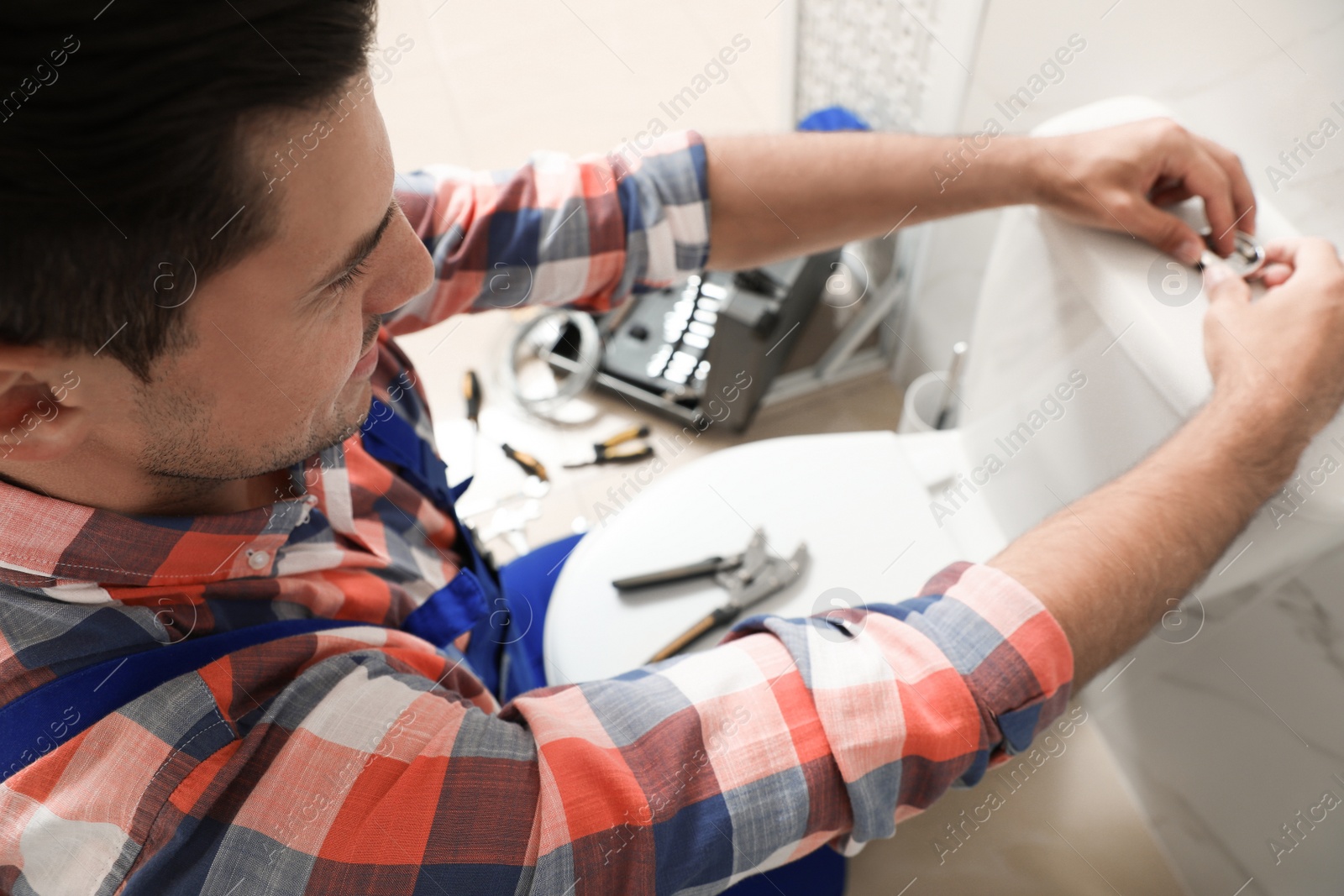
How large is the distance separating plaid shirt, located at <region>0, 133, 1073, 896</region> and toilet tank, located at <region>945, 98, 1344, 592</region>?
18 cm

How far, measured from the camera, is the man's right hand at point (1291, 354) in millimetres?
479

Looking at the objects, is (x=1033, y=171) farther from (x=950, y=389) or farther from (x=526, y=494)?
(x=526, y=494)

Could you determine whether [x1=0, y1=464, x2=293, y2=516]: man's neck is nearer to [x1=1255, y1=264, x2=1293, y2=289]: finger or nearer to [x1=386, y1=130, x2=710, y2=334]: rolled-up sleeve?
[x1=386, y1=130, x2=710, y2=334]: rolled-up sleeve

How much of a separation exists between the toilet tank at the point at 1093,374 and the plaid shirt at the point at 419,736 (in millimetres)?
183

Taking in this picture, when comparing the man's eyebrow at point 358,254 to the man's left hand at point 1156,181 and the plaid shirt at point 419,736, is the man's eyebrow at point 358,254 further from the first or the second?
the man's left hand at point 1156,181

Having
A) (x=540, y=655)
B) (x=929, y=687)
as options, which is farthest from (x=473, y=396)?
(x=929, y=687)

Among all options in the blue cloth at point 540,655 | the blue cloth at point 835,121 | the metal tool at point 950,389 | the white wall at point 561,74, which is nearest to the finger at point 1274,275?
the metal tool at point 950,389

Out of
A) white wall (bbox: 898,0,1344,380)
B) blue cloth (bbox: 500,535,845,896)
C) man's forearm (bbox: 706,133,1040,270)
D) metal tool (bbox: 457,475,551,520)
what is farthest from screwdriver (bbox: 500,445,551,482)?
white wall (bbox: 898,0,1344,380)

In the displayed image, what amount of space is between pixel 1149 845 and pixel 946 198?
0.71m

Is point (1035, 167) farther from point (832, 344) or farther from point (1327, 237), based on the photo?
point (832, 344)

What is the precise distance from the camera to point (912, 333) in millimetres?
1232

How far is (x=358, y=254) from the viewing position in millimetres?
399

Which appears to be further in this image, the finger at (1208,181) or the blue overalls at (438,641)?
the finger at (1208,181)

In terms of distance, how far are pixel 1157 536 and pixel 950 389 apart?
0.52 meters
